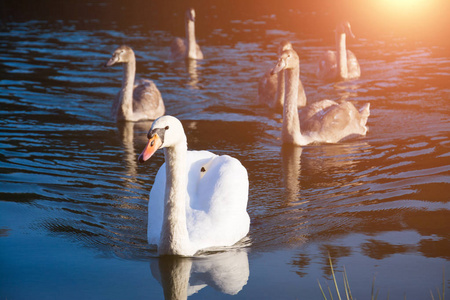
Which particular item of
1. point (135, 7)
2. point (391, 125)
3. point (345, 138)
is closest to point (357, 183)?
point (345, 138)

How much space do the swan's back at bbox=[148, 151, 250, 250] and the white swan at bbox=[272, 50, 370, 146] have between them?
394 cm

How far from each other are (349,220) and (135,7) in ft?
76.7

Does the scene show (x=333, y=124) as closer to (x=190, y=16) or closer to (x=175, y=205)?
(x=175, y=205)

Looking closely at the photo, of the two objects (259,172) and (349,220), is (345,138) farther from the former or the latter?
(349,220)

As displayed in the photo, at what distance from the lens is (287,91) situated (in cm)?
1259

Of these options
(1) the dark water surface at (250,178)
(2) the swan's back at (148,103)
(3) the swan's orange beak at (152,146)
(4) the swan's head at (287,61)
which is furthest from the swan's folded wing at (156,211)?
(2) the swan's back at (148,103)

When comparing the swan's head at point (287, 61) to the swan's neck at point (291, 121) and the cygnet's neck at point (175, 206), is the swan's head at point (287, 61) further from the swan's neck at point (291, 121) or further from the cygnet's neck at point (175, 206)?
the cygnet's neck at point (175, 206)

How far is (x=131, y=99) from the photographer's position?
14.2 metres

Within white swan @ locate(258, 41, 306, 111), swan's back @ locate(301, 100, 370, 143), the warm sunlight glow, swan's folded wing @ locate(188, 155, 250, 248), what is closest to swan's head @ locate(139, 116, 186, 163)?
→ swan's folded wing @ locate(188, 155, 250, 248)

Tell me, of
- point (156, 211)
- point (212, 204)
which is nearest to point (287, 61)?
point (212, 204)

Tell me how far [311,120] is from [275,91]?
2728 mm

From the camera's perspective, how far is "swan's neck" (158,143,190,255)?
23.2 ft

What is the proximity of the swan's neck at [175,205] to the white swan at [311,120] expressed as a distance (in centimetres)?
526

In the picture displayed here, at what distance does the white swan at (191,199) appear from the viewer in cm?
691
